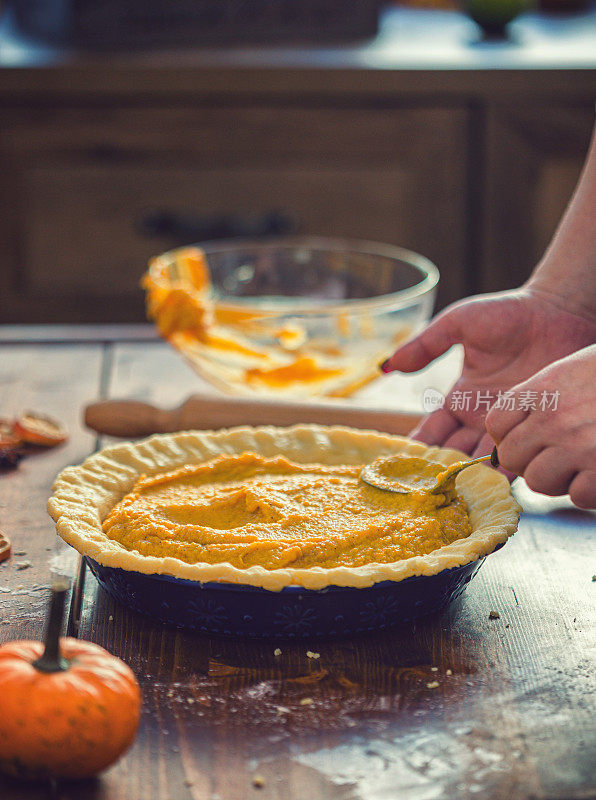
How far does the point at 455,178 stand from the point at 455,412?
6.40ft

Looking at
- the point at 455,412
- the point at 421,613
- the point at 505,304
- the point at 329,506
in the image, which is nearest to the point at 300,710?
the point at 421,613

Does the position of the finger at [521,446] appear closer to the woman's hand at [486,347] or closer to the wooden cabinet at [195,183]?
the woman's hand at [486,347]

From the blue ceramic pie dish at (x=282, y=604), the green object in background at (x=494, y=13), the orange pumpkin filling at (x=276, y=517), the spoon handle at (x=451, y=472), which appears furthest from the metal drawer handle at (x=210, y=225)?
the blue ceramic pie dish at (x=282, y=604)

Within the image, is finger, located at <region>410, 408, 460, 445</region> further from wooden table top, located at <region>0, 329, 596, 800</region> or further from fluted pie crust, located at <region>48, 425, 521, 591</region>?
wooden table top, located at <region>0, 329, 596, 800</region>

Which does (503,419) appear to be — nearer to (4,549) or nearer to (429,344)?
(429,344)

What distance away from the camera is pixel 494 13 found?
11.7ft

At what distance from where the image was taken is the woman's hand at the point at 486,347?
63.1 inches

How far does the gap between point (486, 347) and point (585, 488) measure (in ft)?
1.52

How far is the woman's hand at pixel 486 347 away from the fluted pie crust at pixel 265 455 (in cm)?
15

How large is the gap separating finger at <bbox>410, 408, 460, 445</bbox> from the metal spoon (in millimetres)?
232

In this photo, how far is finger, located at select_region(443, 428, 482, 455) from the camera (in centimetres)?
159

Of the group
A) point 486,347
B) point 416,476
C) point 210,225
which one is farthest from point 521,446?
point 210,225

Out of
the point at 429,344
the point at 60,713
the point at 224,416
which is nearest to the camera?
the point at 60,713

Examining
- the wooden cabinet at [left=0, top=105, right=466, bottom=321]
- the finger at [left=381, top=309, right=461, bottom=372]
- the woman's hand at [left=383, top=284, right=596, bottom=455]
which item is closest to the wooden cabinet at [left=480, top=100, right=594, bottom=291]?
the wooden cabinet at [left=0, top=105, right=466, bottom=321]
